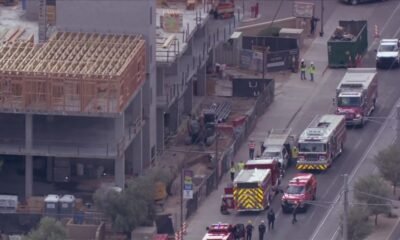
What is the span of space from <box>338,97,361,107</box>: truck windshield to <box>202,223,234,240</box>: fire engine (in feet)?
70.5

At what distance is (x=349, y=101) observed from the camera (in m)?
150

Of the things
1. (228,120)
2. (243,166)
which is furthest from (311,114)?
Answer: (243,166)

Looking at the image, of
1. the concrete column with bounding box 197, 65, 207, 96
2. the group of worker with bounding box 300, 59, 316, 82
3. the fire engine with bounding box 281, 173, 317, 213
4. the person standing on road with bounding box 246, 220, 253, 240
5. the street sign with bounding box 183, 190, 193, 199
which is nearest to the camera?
the person standing on road with bounding box 246, 220, 253, 240

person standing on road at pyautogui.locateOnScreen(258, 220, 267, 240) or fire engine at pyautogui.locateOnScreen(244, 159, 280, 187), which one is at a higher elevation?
fire engine at pyautogui.locateOnScreen(244, 159, 280, 187)

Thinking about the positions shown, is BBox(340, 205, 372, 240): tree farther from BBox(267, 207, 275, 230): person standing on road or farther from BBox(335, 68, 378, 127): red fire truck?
BBox(335, 68, 378, 127): red fire truck

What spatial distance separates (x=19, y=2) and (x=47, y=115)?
25213mm

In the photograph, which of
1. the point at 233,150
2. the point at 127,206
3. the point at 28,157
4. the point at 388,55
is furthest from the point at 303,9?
the point at 127,206

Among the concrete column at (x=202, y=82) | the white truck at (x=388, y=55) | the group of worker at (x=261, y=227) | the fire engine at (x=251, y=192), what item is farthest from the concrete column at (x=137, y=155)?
the white truck at (x=388, y=55)

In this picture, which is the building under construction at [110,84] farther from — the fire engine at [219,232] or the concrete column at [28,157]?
the fire engine at [219,232]

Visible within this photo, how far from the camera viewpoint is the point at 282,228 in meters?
133

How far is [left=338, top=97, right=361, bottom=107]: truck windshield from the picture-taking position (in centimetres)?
14988

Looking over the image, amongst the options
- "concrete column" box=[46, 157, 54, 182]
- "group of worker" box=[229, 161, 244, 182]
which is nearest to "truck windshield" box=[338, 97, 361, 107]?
"group of worker" box=[229, 161, 244, 182]

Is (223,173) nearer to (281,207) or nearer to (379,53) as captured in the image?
(281,207)

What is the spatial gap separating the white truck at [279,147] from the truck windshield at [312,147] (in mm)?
1274
